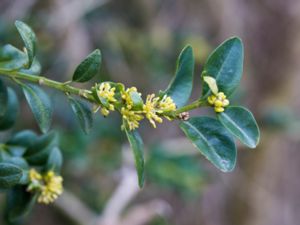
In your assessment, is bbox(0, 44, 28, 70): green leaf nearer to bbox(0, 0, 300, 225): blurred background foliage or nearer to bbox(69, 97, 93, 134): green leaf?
bbox(69, 97, 93, 134): green leaf

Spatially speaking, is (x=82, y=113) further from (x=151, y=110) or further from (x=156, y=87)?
(x=156, y=87)

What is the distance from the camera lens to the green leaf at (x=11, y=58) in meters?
0.57

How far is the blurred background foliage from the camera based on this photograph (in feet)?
4.62

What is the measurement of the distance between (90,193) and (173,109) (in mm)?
1132

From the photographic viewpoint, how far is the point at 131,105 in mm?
490

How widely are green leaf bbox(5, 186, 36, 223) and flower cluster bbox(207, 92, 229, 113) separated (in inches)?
9.8

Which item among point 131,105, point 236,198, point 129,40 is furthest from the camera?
point 236,198

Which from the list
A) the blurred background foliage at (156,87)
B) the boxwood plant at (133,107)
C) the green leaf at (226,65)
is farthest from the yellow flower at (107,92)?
the blurred background foliage at (156,87)

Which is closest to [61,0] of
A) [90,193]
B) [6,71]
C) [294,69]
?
[90,193]

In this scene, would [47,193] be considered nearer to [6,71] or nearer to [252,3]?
[6,71]

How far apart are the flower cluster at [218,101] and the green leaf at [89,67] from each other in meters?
0.12

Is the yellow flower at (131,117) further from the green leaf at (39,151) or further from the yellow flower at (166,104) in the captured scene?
the green leaf at (39,151)

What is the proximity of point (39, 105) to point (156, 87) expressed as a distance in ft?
4.90

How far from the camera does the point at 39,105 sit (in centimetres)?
53
